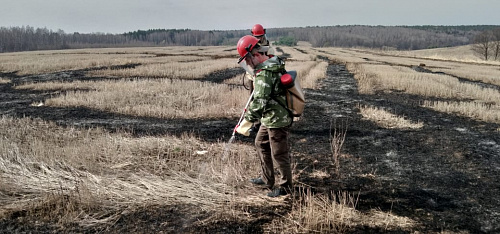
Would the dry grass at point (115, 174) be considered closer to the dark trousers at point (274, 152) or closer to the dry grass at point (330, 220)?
the dark trousers at point (274, 152)

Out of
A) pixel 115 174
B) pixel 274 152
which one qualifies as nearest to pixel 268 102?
pixel 274 152

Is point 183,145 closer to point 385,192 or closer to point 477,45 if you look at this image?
point 385,192

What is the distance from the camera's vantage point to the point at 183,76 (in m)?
23.9

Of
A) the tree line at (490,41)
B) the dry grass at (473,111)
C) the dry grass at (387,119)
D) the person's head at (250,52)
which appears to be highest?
the tree line at (490,41)

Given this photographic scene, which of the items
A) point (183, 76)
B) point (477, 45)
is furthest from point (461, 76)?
point (477, 45)

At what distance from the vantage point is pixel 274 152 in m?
4.75

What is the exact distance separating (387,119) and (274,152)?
24.0ft

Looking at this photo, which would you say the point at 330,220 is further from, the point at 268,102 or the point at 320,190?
the point at 268,102

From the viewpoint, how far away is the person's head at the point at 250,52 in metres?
4.53

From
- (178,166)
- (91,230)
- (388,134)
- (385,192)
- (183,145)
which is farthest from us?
(388,134)

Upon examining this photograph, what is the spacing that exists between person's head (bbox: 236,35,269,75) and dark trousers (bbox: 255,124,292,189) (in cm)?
90

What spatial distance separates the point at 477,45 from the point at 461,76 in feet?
173

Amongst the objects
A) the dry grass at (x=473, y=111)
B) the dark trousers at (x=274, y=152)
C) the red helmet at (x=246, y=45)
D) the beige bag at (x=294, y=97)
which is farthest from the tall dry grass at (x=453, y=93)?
the red helmet at (x=246, y=45)

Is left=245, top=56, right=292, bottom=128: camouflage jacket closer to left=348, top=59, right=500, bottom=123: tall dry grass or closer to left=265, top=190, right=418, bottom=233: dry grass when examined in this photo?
left=265, top=190, right=418, bottom=233: dry grass
